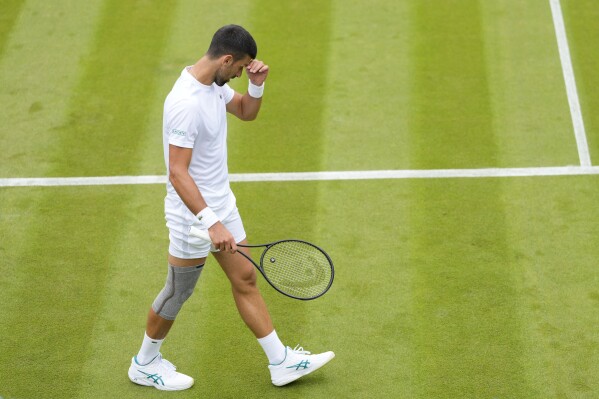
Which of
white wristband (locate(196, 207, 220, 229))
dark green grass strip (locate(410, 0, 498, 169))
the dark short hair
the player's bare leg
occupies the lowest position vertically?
dark green grass strip (locate(410, 0, 498, 169))

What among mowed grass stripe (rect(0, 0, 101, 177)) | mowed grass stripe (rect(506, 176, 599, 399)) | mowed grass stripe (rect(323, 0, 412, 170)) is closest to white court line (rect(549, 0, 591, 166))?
mowed grass stripe (rect(506, 176, 599, 399))

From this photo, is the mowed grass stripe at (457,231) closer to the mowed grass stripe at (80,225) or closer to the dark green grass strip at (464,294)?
the dark green grass strip at (464,294)

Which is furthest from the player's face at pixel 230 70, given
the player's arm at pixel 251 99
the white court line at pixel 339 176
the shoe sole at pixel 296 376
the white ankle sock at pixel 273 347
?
the white court line at pixel 339 176

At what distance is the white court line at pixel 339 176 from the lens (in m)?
8.80

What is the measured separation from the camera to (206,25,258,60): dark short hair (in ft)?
20.0

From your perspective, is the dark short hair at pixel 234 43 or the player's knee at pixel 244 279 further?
the player's knee at pixel 244 279

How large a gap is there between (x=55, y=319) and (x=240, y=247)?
1.62 meters

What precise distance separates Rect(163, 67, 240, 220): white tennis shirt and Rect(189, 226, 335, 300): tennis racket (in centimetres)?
43

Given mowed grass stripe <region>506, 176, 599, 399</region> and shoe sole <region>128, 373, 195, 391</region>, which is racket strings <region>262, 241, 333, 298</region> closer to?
shoe sole <region>128, 373, 195, 391</region>

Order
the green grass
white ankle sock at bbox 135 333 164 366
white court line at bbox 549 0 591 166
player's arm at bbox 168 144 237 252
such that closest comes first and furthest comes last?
player's arm at bbox 168 144 237 252
white ankle sock at bbox 135 333 164 366
the green grass
white court line at bbox 549 0 591 166

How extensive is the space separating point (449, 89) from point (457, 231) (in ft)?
6.84

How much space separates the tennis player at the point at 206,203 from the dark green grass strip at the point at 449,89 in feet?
9.01

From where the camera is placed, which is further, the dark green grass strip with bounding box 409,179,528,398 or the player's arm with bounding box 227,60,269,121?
the dark green grass strip with bounding box 409,179,528,398

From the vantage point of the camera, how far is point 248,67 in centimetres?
653
